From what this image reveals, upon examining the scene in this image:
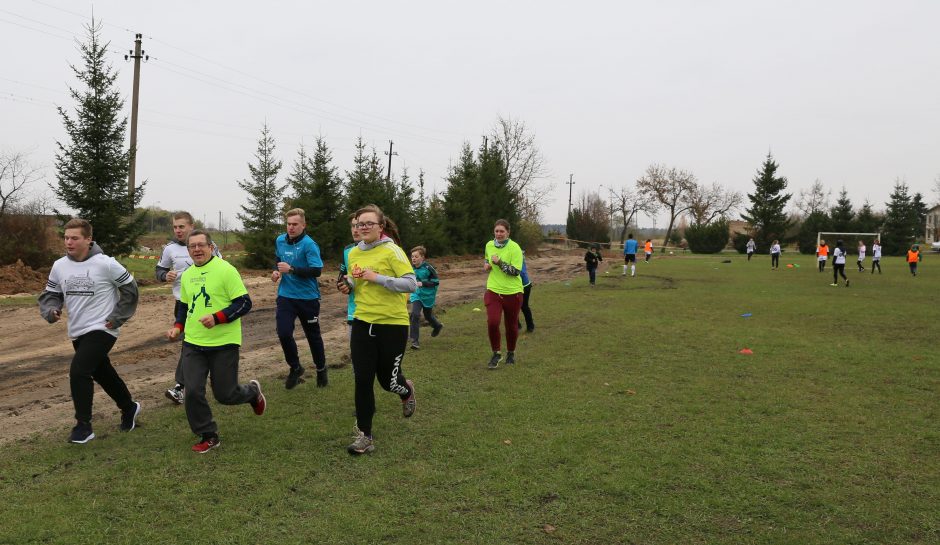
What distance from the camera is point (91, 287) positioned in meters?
5.37

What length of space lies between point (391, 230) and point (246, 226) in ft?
76.6

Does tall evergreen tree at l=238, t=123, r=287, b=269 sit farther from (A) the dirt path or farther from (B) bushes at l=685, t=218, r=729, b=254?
(B) bushes at l=685, t=218, r=729, b=254

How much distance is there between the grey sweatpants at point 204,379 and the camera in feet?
16.8

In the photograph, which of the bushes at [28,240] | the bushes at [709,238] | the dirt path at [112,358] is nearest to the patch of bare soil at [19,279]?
the bushes at [28,240]

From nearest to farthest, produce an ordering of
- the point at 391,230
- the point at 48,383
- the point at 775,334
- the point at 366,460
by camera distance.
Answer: the point at 366,460 < the point at 391,230 < the point at 48,383 < the point at 775,334

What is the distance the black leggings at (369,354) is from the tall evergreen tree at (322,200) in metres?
24.3

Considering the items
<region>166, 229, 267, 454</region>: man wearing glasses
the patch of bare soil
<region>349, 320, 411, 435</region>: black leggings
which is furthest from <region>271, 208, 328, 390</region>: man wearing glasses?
the patch of bare soil

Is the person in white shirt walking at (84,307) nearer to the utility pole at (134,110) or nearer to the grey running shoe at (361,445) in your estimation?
the grey running shoe at (361,445)

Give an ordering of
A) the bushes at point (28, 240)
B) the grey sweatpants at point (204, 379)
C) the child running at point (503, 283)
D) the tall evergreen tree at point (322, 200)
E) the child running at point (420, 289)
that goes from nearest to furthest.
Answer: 1. the grey sweatpants at point (204, 379)
2. the child running at point (503, 283)
3. the child running at point (420, 289)
4. the bushes at point (28, 240)
5. the tall evergreen tree at point (322, 200)

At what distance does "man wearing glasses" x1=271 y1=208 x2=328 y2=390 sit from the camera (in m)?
6.94

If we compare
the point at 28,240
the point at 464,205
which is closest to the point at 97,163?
the point at 28,240

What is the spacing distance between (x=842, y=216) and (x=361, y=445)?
7285cm

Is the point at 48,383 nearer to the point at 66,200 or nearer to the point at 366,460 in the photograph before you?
the point at 366,460

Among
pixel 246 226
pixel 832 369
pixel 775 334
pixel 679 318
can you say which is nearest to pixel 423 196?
pixel 246 226
